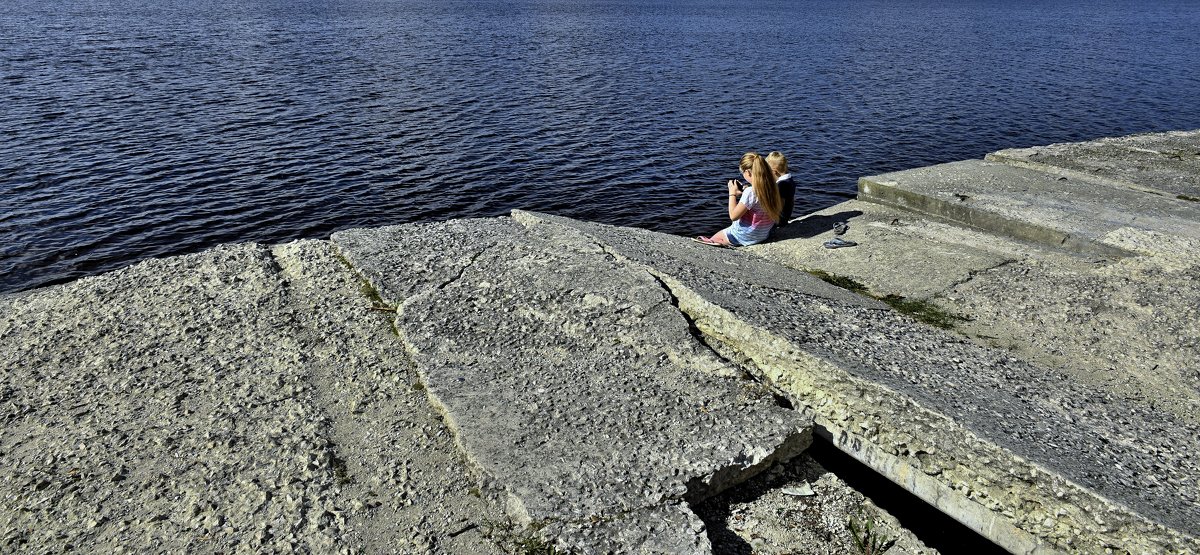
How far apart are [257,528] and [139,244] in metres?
11.1

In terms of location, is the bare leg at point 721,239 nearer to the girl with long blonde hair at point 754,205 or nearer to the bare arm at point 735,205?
the girl with long blonde hair at point 754,205

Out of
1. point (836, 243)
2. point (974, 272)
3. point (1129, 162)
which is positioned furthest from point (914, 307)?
point (1129, 162)

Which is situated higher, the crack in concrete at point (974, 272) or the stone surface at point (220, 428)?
the stone surface at point (220, 428)

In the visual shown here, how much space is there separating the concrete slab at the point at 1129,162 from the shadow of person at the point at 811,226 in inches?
145

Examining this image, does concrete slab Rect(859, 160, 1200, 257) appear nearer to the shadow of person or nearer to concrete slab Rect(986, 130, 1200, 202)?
concrete slab Rect(986, 130, 1200, 202)

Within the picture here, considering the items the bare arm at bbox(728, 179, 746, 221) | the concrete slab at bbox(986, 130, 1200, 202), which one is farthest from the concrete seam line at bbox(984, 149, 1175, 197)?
the bare arm at bbox(728, 179, 746, 221)

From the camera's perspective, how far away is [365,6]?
67.7 m

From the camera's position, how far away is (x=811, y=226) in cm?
1102

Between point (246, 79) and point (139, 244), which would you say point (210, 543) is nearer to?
point (139, 244)

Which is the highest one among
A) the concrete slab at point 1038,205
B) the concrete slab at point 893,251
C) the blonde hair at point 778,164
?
the blonde hair at point 778,164

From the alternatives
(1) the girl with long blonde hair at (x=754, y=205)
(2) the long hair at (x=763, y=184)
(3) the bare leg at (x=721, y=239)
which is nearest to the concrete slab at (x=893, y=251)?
(1) the girl with long blonde hair at (x=754, y=205)

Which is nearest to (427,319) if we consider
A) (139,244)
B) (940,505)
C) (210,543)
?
(210,543)

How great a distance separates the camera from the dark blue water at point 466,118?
51.3 feet

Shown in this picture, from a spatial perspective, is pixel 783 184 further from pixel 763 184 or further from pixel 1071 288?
pixel 1071 288
